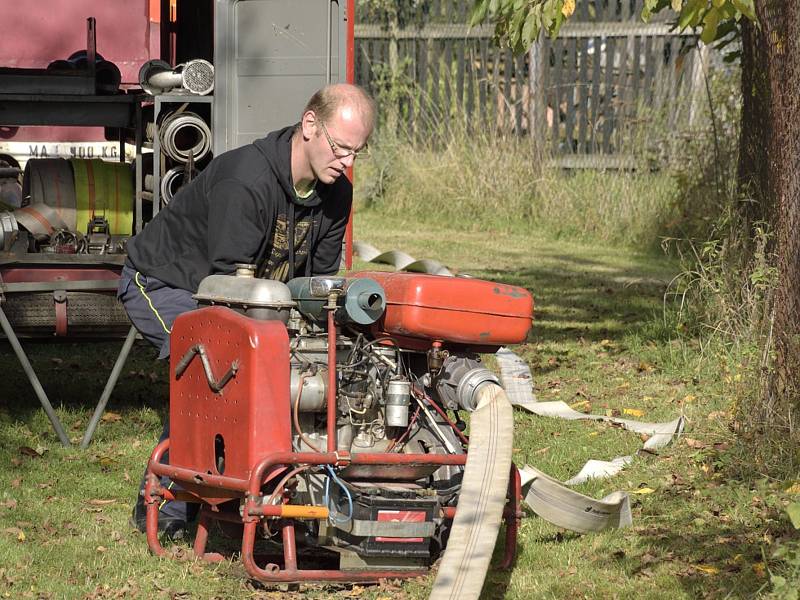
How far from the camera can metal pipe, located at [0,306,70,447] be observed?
612 centimetres

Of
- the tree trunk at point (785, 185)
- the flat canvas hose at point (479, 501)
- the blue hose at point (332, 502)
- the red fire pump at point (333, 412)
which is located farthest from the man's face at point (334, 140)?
the tree trunk at point (785, 185)

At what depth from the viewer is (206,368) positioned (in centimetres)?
453

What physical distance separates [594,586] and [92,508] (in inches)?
87.9

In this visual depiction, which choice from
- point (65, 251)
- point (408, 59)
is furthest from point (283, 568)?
point (408, 59)

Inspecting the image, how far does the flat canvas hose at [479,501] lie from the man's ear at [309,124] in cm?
114

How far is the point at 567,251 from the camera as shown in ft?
45.1

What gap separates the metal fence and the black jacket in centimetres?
956

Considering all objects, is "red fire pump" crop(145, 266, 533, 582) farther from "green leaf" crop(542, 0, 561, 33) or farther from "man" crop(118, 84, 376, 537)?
"green leaf" crop(542, 0, 561, 33)

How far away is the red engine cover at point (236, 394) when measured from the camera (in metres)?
4.31

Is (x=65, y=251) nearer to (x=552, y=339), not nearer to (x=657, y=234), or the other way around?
(x=552, y=339)

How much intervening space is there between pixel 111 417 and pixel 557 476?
8.31 ft

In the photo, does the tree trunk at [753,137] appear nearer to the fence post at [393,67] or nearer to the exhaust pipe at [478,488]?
the exhaust pipe at [478,488]

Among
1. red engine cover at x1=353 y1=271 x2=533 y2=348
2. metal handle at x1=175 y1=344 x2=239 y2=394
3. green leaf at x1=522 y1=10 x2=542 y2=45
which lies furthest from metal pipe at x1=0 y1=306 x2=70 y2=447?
green leaf at x1=522 y1=10 x2=542 y2=45

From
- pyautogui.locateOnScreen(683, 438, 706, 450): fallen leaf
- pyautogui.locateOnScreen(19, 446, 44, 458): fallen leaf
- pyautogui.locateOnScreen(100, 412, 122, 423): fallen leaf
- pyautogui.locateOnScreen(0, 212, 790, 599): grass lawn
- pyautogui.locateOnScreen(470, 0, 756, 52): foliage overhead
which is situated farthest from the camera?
pyautogui.locateOnScreen(100, 412, 122, 423): fallen leaf
